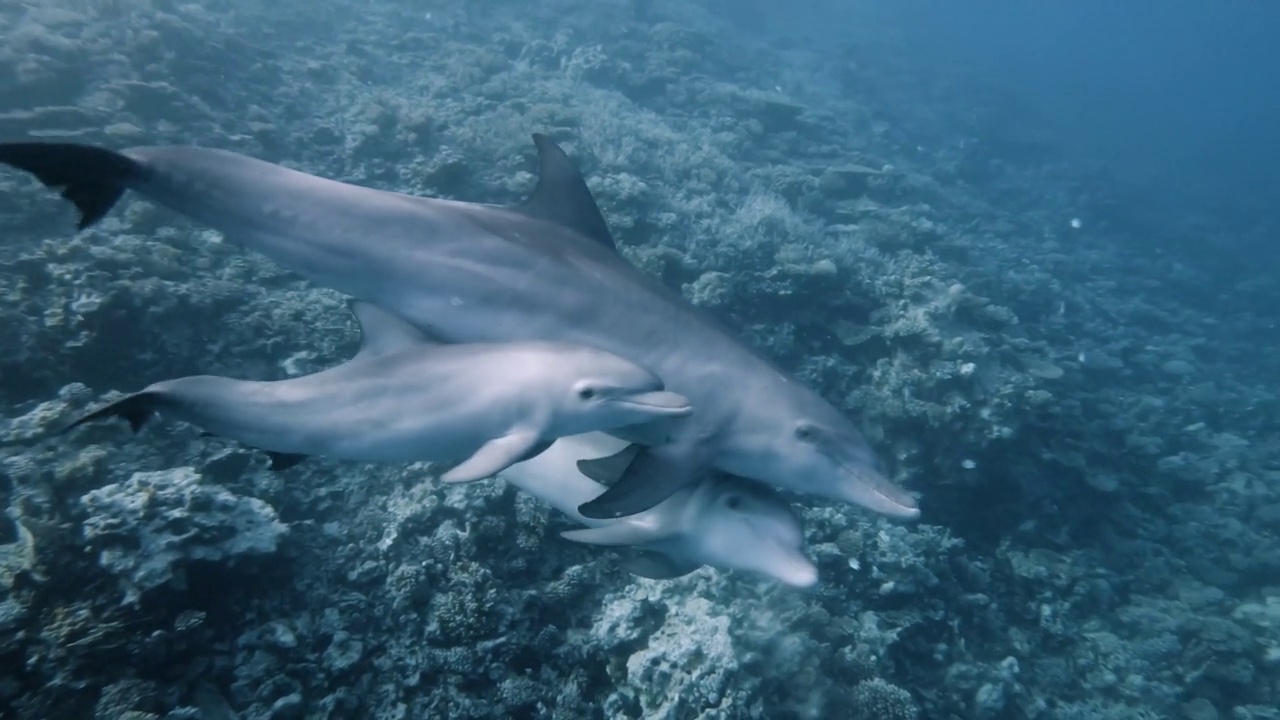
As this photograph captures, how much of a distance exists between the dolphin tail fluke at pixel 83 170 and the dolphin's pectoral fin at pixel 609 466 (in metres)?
3.15

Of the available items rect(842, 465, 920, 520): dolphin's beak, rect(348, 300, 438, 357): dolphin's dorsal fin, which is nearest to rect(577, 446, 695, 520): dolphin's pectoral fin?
rect(842, 465, 920, 520): dolphin's beak

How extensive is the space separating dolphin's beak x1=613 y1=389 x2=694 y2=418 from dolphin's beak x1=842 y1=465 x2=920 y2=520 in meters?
1.31

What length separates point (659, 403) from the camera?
381 centimetres

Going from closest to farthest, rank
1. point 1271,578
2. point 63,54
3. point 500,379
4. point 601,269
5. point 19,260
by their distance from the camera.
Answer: point 500,379, point 601,269, point 19,260, point 1271,578, point 63,54

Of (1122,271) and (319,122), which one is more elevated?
(1122,271)

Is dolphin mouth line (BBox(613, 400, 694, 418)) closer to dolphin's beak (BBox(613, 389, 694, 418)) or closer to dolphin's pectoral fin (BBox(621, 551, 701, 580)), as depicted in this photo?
dolphin's beak (BBox(613, 389, 694, 418))

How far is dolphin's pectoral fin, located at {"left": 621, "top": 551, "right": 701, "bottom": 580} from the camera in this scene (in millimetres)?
5133

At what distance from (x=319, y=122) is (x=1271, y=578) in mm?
20039

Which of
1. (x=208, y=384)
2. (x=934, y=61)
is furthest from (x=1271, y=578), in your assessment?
(x=934, y=61)

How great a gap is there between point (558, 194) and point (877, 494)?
2912 millimetres

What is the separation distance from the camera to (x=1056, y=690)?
8.02m

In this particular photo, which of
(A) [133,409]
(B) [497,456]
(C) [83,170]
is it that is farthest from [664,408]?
(C) [83,170]

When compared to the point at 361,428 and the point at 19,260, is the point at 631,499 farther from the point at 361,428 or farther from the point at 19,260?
the point at 19,260

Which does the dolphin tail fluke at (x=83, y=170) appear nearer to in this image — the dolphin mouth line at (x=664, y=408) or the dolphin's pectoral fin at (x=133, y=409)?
the dolphin's pectoral fin at (x=133, y=409)
